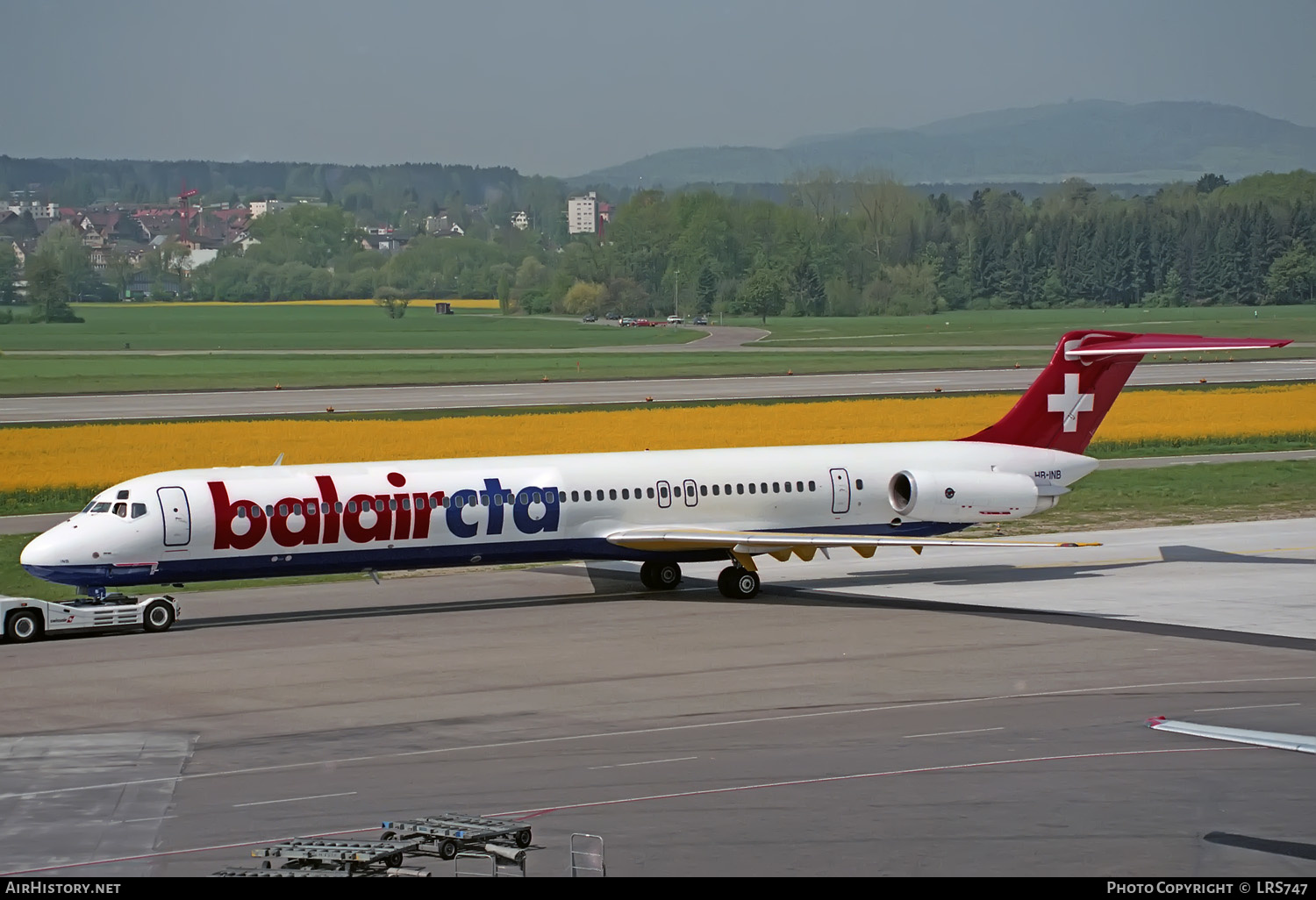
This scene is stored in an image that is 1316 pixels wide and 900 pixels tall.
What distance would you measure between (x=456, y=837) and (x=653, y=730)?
8.56 m

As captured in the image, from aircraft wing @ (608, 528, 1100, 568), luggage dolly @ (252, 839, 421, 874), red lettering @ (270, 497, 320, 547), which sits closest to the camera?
luggage dolly @ (252, 839, 421, 874)

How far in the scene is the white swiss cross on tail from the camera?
40781 millimetres

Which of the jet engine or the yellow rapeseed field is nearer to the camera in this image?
the jet engine

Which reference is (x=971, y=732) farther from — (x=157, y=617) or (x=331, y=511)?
(x=157, y=617)

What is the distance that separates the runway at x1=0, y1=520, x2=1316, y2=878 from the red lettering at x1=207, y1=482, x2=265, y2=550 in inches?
69.9

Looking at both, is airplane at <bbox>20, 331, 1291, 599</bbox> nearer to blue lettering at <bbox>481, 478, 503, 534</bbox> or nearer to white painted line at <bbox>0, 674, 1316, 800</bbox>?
blue lettering at <bbox>481, 478, 503, 534</bbox>

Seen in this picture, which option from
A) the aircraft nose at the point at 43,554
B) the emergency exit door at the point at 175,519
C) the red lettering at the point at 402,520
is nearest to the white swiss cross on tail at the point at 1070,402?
the red lettering at the point at 402,520

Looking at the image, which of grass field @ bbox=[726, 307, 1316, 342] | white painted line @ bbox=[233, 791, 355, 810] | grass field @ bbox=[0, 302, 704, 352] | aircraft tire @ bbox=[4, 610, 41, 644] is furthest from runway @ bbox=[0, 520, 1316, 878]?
grass field @ bbox=[0, 302, 704, 352]

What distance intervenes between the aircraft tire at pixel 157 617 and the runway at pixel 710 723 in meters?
0.30

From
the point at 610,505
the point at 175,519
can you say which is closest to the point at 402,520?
the point at 175,519

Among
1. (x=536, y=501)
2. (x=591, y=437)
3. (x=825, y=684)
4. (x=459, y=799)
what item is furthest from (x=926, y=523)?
(x=591, y=437)

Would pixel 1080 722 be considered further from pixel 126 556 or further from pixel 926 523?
pixel 126 556

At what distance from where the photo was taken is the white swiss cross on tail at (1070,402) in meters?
40.8

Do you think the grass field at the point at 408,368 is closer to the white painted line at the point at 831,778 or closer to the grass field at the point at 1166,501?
the grass field at the point at 1166,501
